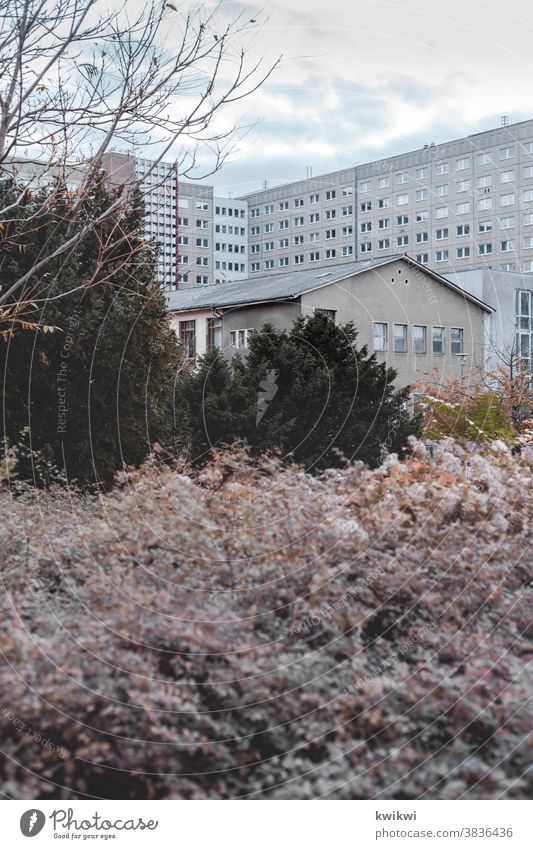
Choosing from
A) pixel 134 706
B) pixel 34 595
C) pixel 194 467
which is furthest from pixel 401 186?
pixel 134 706

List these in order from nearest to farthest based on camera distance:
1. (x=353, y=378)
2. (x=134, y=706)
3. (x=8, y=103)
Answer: (x=134, y=706) → (x=8, y=103) → (x=353, y=378)

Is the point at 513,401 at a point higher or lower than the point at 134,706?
higher

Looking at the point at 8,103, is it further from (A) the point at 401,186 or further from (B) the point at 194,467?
(A) the point at 401,186

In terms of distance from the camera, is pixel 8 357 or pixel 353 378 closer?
pixel 8 357

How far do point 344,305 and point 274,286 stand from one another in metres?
0.87

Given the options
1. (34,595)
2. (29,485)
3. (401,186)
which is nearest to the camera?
(34,595)

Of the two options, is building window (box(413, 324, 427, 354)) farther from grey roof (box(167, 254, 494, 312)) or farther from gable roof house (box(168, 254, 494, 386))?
grey roof (box(167, 254, 494, 312))

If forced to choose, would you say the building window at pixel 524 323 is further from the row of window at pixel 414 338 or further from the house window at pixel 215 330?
the house window at pixel 215 330

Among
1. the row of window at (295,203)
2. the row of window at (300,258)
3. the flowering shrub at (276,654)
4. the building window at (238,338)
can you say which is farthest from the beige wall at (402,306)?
the flowering shrub at (276,654)

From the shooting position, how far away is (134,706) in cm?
342

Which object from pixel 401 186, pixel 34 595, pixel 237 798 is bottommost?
pixel 237 798

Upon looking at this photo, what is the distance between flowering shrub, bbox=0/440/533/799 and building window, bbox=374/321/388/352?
6.74 meters

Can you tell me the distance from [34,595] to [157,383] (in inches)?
157

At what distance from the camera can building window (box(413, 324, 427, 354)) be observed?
13.0 meters
